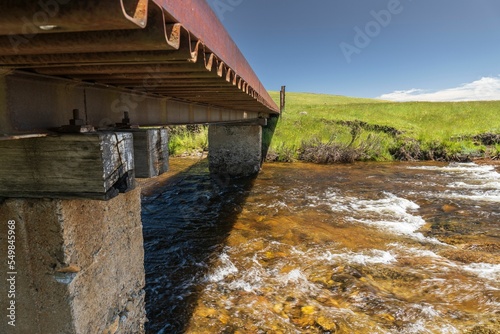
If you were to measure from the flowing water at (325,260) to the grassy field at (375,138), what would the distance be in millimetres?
Answer: 7449

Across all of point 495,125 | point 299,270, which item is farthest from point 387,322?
point 495,125

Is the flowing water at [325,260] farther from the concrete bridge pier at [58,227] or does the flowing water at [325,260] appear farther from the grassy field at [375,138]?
the grassy field at [375,138]

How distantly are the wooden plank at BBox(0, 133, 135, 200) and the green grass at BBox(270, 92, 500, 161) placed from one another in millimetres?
18053

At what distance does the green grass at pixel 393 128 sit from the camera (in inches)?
824

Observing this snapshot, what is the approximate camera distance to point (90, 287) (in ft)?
9.29

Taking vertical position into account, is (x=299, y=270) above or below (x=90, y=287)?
below

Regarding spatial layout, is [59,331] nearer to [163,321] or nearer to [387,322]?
[163,321]

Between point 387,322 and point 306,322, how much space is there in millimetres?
1225

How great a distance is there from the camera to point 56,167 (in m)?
2.44

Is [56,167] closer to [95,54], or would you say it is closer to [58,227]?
[58,227]

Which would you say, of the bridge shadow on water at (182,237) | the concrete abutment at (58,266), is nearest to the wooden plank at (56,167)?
the concrete abutment at (58,266)

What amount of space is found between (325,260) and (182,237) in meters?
3.78
